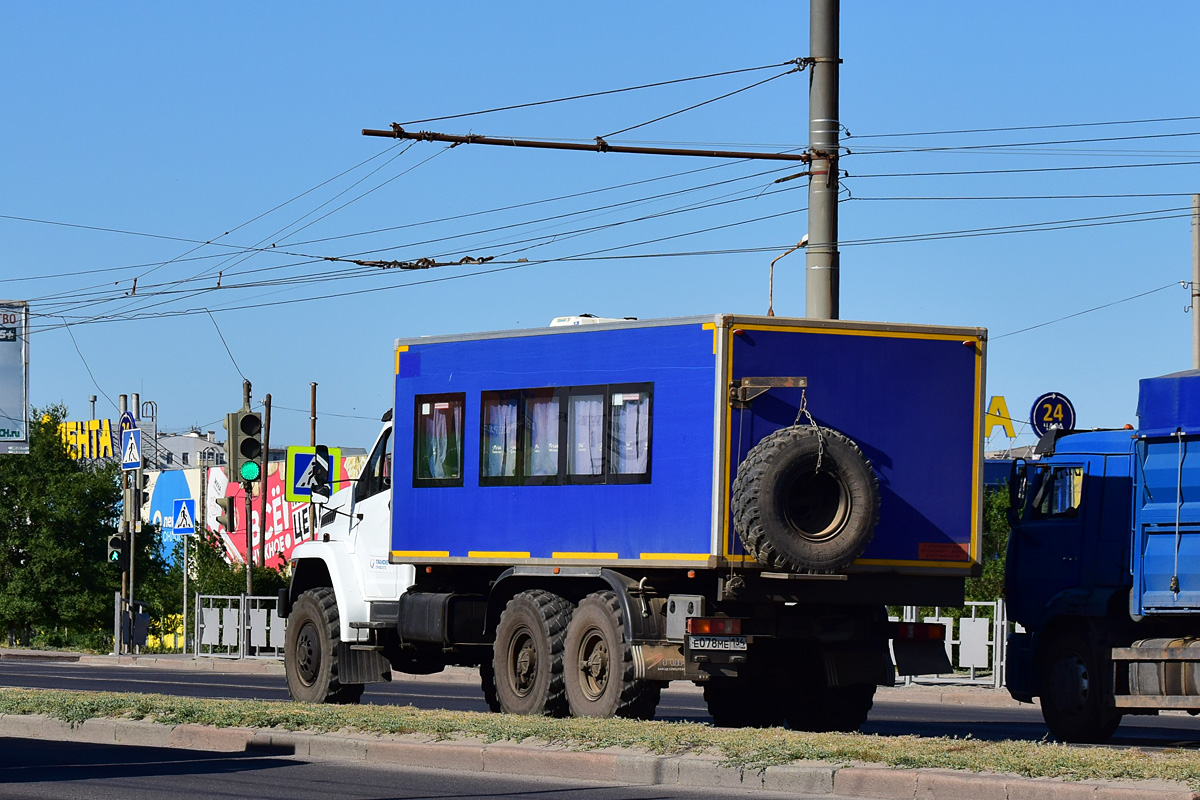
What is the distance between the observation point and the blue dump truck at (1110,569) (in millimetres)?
14906

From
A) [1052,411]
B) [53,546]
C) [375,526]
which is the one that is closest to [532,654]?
[375,526]

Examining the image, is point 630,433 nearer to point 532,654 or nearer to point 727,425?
point 727,425

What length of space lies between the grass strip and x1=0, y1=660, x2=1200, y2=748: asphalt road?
11.6 feet

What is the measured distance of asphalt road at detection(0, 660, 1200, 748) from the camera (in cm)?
1722

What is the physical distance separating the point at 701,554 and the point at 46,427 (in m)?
53.6

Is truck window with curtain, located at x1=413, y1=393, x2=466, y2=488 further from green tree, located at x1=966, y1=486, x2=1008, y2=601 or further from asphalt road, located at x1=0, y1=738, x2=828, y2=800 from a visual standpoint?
green tree, located at x1=966, y1=486, x2=1008, y2=601

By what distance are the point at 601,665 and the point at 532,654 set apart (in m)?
0.93

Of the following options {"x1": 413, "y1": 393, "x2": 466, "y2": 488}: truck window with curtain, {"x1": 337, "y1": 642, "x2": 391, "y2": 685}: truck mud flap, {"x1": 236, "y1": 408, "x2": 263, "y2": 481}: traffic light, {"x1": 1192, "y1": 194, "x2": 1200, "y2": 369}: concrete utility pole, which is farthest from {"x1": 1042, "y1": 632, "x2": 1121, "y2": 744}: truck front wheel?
{"x1": 1192, "y1": 194, "x2": 1200, "y2": 369}: concrete utility pole

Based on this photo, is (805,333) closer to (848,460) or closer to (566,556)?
(848,460)

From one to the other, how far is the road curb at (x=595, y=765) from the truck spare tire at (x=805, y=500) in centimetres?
265

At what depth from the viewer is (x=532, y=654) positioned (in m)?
15.9

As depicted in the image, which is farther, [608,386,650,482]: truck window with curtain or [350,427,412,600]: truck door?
[350,427,412,600]: truck door

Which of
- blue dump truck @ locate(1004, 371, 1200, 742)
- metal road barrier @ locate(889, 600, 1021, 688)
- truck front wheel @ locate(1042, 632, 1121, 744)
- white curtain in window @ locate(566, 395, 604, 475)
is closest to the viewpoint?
blue dump truck @ locate(1004, 371, 1200, 742)

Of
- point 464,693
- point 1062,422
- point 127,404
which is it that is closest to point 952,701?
point 1062,422
